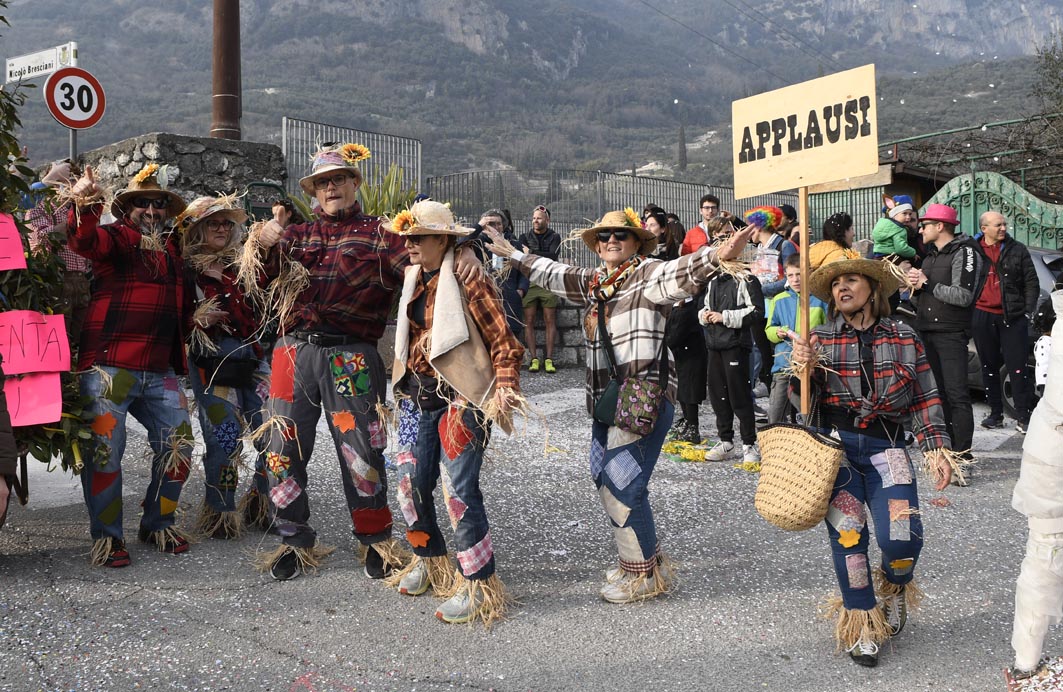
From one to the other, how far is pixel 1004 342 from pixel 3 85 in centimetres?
791

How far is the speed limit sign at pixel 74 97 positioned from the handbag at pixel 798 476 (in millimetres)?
7641

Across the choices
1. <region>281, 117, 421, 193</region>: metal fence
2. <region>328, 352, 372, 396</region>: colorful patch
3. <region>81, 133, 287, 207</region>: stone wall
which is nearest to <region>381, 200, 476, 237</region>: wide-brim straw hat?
<region>328, 352, 372, 396</region>: colorful patch

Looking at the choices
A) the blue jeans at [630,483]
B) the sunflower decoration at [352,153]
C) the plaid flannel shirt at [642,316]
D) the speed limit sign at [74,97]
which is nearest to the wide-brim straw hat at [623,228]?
the plaid flannel shirt at [642,316]

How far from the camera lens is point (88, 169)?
15.8 ft

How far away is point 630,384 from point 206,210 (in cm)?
264

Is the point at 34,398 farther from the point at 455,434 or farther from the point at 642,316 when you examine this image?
the point at 642,316

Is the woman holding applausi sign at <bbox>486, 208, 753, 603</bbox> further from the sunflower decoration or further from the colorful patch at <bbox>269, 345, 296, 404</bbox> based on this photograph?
the colorful patch at <bbox>269, 345, 296, 404</bbox>

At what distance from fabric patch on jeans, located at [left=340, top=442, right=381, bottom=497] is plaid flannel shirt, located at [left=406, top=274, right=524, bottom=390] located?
0.64 meters

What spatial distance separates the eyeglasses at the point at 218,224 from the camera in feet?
17.5

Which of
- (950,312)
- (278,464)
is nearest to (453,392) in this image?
(278,464)

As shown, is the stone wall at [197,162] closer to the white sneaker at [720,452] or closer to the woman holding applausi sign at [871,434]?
the white sneaker at [720,452]

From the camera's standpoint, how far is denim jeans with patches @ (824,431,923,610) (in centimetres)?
378

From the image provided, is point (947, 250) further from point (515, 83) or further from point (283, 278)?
point (515, 83)

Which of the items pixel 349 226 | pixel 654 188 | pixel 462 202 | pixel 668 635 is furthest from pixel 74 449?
pixel 654 188
